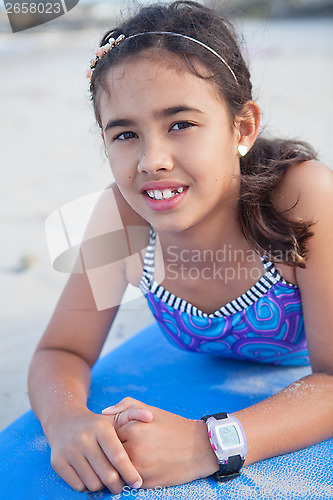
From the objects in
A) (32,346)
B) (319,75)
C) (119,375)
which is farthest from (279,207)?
(319,75)

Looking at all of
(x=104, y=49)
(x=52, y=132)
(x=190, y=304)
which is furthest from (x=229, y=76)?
(x=52, y=132)

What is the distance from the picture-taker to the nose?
150 cm

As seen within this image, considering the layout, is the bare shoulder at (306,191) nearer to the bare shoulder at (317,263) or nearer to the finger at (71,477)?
the bare shoulder at (317,263)

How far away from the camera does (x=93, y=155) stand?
20.4 ft

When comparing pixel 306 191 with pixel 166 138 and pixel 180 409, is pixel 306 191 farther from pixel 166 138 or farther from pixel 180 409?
pixel 180 409

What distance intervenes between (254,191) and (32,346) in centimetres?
177

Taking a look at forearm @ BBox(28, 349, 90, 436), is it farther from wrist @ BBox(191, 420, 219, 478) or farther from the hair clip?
the hair clip

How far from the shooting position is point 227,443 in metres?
1.42

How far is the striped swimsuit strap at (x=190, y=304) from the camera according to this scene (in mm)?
1760

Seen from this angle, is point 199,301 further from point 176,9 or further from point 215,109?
point 176,9

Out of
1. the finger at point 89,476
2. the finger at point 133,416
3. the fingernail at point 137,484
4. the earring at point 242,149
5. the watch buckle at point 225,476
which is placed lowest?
the watch buckle at point 225,476

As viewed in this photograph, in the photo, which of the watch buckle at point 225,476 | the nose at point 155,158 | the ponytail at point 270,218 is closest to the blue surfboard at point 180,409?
the watch buckle at point 225,476

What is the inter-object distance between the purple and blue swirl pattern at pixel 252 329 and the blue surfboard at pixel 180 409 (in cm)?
10

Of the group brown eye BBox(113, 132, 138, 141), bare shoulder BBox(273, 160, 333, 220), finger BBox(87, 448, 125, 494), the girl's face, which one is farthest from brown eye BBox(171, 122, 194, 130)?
finger BBox(87, 448, 125, 494)
